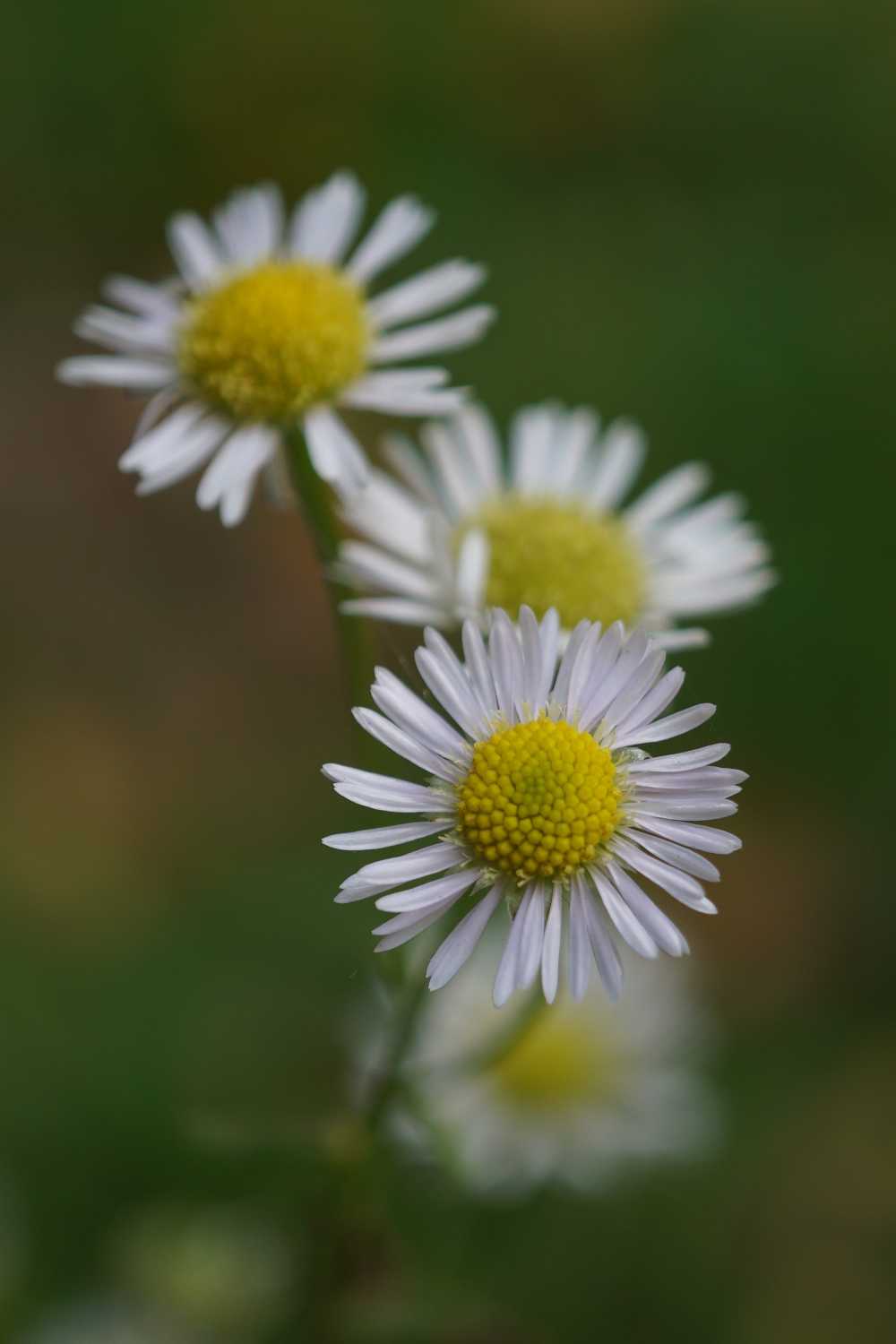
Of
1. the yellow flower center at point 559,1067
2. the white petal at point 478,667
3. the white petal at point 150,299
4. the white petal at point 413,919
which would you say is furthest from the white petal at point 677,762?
the yellow flower center at point 559,1067

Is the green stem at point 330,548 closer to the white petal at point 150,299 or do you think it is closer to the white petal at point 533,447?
the white petal at point 150,299

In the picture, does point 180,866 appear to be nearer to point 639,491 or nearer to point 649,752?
point 639,491

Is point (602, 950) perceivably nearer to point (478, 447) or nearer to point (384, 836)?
point (384, 836)

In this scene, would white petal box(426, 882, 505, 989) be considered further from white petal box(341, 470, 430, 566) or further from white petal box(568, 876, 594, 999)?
white petal box(341, 470, 430, 566)

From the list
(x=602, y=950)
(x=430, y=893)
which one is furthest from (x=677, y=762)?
(x=430, y=893)

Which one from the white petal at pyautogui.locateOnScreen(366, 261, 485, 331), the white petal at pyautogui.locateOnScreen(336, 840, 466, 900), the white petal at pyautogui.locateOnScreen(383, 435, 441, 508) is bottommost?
the white petal at pyautogui.locateOnScreen(336, 840, 466, 900)

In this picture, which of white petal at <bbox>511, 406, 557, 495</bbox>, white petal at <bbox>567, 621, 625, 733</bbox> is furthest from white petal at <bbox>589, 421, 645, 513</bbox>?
white petal at <bbox>567, 621, 625, 733</bbox>
